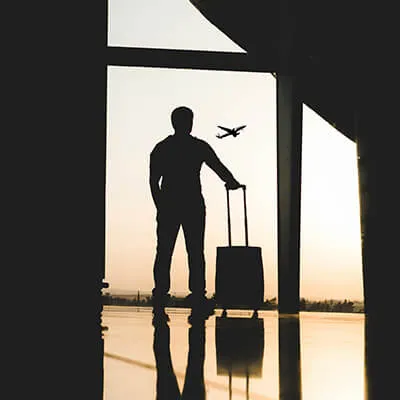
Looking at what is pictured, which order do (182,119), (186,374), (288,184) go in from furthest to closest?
(288,184), (182,119), (186,374)

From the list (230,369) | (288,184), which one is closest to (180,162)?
(288,184)

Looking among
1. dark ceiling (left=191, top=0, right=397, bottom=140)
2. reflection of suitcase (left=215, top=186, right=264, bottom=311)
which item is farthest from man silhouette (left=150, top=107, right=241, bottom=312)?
dark ceiling (left=191, top=0, right=397, bottom=140)

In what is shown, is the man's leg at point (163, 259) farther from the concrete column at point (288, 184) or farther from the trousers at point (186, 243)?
the concrete column at point (288, 184)

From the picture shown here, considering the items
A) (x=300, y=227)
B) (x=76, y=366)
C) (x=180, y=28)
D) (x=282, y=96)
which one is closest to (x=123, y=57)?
(x=180, y=28)

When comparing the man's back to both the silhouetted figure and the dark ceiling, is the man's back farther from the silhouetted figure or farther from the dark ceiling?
the silhouetted figure

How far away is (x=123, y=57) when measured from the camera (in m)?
7.83

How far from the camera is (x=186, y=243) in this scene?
5.67 metres

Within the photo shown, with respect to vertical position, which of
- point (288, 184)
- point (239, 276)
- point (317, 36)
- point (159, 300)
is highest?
point (317, 36)

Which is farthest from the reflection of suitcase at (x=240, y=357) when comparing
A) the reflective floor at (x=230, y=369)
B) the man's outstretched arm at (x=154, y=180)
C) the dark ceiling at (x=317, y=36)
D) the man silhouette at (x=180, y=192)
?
the dark ceiling at (x=317, y=36)

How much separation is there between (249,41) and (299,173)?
1357 mm

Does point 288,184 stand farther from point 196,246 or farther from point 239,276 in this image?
point 196,246

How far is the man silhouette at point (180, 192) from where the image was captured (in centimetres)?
562

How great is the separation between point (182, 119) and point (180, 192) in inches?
18.4

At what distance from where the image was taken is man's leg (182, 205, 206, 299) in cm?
554
